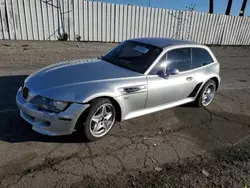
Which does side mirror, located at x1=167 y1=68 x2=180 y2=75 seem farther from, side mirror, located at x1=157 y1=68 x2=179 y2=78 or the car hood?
the car hood

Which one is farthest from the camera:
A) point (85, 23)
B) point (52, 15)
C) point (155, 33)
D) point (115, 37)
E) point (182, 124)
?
point (155, 33)

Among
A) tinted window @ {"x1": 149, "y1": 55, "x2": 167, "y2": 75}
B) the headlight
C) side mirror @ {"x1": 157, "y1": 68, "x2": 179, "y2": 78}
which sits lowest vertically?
the headlight

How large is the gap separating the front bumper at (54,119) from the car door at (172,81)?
1.32 meters

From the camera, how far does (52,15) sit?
11117mm

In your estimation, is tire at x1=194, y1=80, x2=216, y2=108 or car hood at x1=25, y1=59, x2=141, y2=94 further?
tire at x1=194, y1=80, x2=216, y2=108

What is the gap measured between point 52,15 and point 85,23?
1.84 meters

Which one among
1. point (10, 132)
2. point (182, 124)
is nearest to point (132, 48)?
point (182, 124)

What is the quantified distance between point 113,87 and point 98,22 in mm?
10126

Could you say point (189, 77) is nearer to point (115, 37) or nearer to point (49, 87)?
point (49, 87)

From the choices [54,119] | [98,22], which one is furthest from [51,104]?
[98,22]

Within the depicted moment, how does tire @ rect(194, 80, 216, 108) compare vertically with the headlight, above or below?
below

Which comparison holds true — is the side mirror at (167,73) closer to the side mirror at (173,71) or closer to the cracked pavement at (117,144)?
the side mirror at (173,71)

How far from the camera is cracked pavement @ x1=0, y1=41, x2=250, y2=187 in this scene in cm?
261

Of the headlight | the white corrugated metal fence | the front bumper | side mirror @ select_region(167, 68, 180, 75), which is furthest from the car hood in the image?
the white corrugated metal fence
